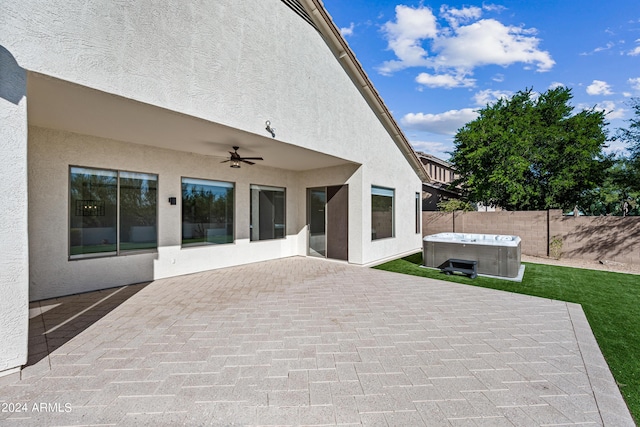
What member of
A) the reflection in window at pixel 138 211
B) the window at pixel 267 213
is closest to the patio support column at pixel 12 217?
the reflection in window at pixel 138 211

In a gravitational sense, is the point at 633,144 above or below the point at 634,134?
below

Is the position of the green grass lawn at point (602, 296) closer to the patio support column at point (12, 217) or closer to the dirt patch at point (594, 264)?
the dirt patch at point (594, 264)

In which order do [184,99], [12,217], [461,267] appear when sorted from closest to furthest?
1. [12,217]
2. [184,99]
3. [461,267]

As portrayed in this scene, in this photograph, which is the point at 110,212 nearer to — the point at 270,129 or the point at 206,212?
the point at 206,212

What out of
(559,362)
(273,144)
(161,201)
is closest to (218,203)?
(161,201)

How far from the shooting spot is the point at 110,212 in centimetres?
669

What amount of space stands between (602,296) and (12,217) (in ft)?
35.4

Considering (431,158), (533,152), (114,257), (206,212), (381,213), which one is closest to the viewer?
(114,257)

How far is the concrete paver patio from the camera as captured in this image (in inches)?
100

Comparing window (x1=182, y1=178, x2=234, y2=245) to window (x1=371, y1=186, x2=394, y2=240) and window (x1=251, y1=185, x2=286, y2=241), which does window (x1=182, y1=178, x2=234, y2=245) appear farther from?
window (x1=371, y1=186, x2=394, y2=240)

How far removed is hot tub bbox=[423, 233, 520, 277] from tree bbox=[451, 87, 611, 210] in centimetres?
921

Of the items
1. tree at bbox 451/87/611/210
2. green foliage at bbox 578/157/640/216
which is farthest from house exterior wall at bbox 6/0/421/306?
green foliage at bbox 578/157/640/216

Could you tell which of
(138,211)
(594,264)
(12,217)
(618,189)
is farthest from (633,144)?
(12,217)

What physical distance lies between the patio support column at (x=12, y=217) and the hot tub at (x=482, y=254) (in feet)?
30.7
